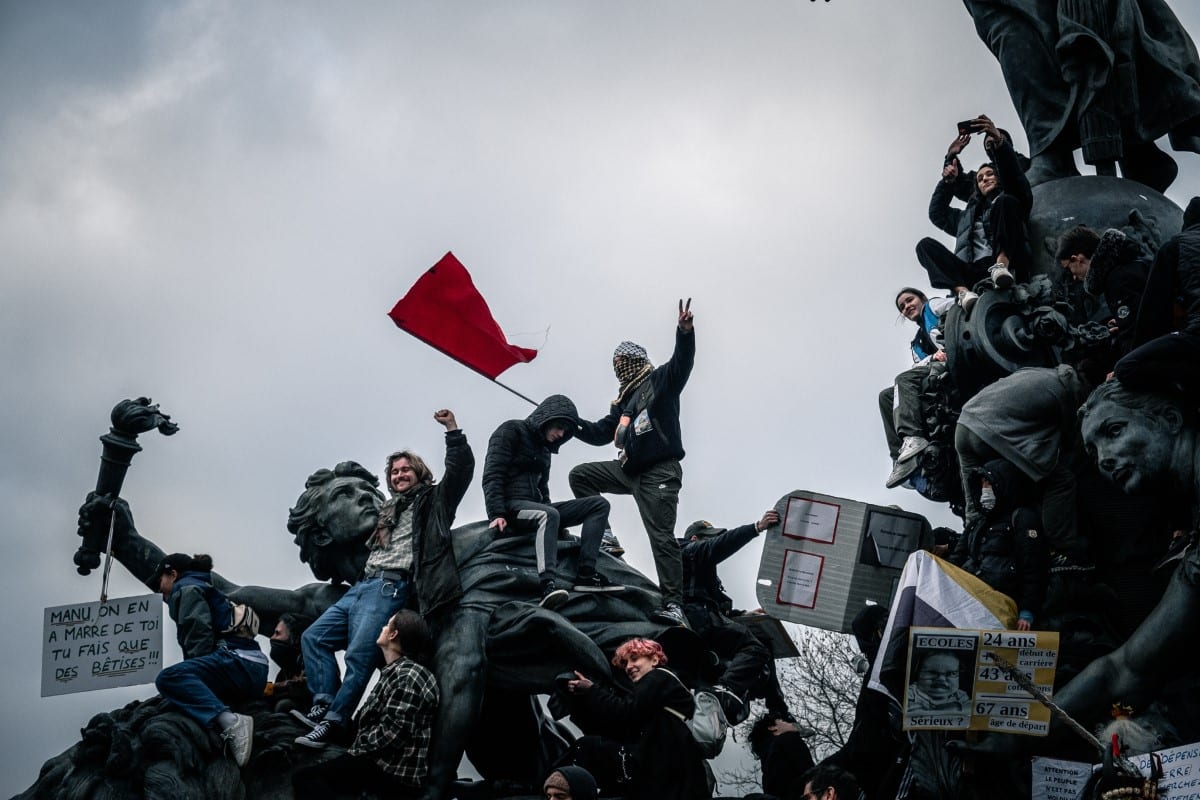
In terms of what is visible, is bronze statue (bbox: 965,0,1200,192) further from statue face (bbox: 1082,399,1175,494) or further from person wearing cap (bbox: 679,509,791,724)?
statue face (bbox: 1082,399,1175,494)

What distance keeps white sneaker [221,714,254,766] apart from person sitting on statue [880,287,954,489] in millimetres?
6354

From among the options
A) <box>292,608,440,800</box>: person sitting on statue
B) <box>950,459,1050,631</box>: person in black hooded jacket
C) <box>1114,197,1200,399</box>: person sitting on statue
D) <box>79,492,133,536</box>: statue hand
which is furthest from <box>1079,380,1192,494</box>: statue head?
<box>79,492,133,536</box>: statue hand

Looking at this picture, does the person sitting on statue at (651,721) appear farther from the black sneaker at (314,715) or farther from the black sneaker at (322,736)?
the black sneaker at (314,715)

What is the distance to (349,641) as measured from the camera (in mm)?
13414

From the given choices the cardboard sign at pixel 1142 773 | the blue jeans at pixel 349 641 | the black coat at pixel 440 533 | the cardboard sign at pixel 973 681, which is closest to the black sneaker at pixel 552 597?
the black coat at pixel 440 533

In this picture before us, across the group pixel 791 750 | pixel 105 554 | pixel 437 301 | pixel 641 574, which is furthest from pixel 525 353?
pixel 791 750

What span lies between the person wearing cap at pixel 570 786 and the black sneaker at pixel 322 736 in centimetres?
306

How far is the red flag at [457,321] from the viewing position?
54.5 ft

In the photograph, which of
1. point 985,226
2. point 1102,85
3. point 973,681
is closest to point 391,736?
point 973,681

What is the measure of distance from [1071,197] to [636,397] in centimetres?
462

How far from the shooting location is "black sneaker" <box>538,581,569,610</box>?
14.0m

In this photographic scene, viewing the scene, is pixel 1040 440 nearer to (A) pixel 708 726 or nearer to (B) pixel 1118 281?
(B) pixel 1118 281

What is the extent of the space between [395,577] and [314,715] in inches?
57.2

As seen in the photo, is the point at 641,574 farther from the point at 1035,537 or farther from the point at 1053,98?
the point at 1053,98
